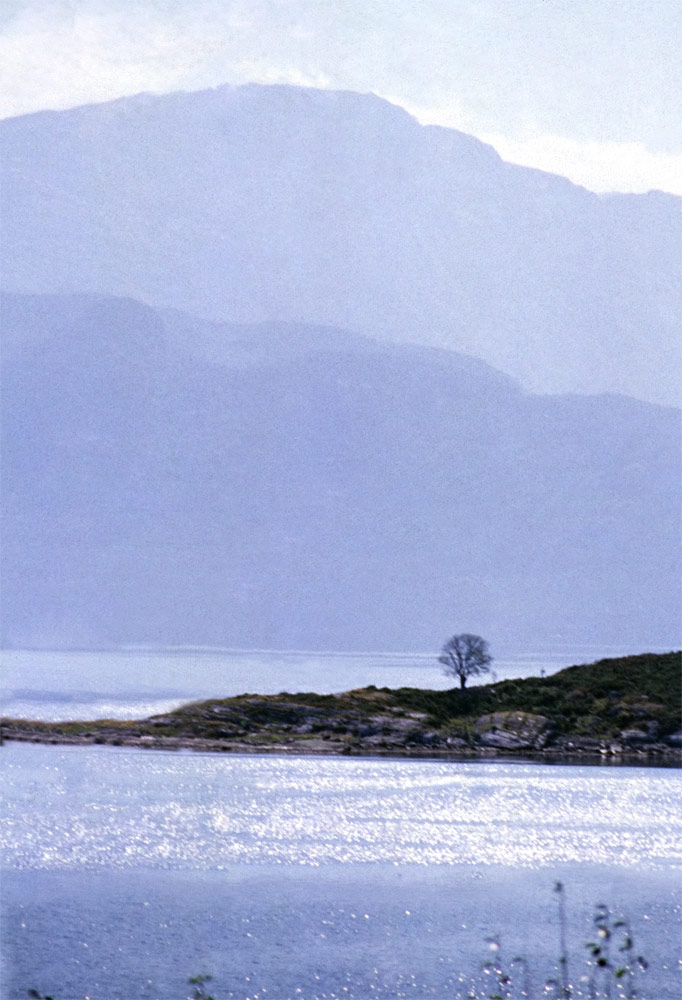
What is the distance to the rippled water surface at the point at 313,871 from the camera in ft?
96.3

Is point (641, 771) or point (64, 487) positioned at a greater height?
point (64, 487)

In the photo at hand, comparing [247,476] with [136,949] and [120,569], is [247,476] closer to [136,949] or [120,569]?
[120,569]

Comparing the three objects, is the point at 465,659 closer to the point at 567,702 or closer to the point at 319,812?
the point at 567,702

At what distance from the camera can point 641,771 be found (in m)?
75.0

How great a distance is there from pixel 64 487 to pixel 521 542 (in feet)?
154

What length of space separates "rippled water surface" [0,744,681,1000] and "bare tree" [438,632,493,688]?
883 centimetres

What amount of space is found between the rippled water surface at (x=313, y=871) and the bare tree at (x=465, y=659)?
8833 mm

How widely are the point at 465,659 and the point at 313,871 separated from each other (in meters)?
43.0

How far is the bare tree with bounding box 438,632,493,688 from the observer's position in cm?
8406

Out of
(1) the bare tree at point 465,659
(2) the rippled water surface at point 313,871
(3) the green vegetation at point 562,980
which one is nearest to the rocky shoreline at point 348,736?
(2) the rippled water surface at point 313,871

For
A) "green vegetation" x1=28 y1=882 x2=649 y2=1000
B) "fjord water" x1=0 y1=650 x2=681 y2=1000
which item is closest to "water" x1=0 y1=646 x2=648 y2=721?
"fjord water" x1=0 y1=650 x2=681 y2=1000

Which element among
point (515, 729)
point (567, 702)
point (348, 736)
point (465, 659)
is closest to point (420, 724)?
point (348, 736)

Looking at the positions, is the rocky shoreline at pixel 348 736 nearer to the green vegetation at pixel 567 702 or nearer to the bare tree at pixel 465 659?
the green vegetation at pixel 567 702

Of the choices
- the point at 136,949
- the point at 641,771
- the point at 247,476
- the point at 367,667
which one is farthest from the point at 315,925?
the point at 247,476
